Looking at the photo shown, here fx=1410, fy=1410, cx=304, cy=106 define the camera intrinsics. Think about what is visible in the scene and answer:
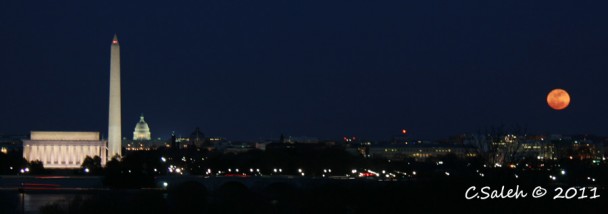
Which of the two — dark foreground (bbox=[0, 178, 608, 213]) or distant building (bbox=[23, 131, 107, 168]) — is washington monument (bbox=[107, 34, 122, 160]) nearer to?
distant building (bbox=[23, 131, 107, 168])

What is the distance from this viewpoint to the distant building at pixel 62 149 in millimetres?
167875

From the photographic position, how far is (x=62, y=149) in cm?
16975

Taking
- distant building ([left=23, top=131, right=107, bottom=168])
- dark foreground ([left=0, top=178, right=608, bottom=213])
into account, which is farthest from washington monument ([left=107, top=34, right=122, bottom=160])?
dark foreground ([left=0, top=178, right=608, bottom=213])

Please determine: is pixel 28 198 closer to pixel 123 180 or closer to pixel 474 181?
pixel 123 180

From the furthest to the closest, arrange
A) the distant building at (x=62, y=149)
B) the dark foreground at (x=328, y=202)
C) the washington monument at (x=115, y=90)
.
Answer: the distant building at (x=62, y=149) < the washington monument at (x=115, y=90) < the dark foreground at (x=328, y=202)

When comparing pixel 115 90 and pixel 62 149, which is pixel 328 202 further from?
pixel 62 149

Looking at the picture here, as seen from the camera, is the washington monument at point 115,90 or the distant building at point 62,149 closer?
the washington monument at point 115,90

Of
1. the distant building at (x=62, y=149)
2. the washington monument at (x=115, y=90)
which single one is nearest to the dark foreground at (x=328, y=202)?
the washington monument at (x=115, y=90)

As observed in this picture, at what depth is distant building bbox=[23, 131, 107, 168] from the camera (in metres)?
168

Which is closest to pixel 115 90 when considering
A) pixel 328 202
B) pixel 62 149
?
pixel 62 149

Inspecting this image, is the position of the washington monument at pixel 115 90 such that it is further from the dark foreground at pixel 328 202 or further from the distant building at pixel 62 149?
the dark foreground at pixel 328 202

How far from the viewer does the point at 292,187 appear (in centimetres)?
9056

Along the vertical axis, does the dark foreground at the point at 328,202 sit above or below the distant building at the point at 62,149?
below

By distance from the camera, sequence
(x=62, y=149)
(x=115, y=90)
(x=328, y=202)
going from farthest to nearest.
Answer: (x=62, y=149)
(x=115, y=90)
(x=328, y=202)
